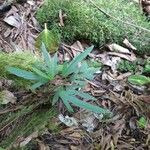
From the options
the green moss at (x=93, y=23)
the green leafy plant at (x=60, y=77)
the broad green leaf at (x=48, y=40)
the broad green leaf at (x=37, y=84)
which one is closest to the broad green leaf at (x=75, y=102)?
the green leafy plant at (x=60, y=77)

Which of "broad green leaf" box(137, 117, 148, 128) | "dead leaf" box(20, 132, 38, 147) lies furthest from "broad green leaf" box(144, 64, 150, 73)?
"dead leaf" box(20, 132, 38, 147)

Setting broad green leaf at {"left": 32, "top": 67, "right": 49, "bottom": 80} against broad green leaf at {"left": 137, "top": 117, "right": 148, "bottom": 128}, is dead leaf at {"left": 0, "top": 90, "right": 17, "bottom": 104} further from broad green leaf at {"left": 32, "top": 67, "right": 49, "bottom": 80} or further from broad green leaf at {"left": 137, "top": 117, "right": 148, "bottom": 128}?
broad green leaf at {"left": 137, "top": 117, "right": 148, "bottom": 128}

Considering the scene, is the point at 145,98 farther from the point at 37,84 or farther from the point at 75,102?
the point at 37,84

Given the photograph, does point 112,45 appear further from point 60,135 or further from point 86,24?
point 60,135

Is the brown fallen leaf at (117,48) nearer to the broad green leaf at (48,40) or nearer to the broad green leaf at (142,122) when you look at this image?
the broad green leaf at (48,40)

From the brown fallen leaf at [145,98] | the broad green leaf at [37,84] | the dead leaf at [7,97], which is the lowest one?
the brown fallen leaf at [145,98]
